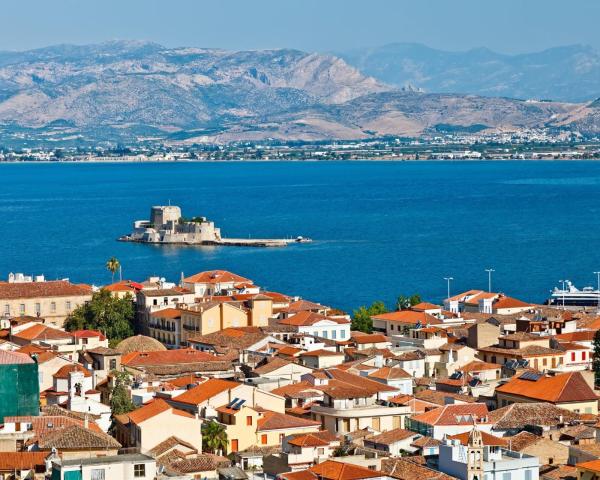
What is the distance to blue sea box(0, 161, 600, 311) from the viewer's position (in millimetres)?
62156

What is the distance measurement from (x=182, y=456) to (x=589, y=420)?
546cm

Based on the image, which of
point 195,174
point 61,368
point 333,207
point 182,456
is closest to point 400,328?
point 61,368

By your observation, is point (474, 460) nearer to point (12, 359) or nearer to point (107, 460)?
point (107, 460)

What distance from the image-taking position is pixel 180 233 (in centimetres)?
8462

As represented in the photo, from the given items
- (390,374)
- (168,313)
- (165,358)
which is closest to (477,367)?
(390,374)

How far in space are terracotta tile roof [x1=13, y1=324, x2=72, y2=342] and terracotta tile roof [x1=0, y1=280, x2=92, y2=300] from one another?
22.2 ft

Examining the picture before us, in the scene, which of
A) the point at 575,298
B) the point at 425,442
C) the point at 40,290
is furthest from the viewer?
the point at 575,298

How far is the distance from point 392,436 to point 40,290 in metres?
20.3

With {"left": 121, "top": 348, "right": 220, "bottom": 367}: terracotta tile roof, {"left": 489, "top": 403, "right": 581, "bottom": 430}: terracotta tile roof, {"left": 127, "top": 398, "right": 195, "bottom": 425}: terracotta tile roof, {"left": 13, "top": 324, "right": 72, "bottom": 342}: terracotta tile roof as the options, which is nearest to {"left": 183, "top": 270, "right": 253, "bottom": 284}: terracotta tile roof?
{"left": 13, "top": 324, "right": 72, "bottom": 342}: terracotta tile roof

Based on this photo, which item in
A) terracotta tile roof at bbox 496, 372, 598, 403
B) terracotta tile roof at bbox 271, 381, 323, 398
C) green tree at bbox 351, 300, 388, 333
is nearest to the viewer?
terracotta tile roof at bbox 496, 372, 598, 403

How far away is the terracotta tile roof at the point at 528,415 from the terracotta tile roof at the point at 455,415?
171mm

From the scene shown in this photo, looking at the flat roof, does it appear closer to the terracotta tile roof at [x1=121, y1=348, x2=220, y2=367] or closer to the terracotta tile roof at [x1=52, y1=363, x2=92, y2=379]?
the terracotta tile roof at [x1=52, y1=363, x2=92, y2=379]

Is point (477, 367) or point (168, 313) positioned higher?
point (477, 367)

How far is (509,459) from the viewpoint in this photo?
625 inches
